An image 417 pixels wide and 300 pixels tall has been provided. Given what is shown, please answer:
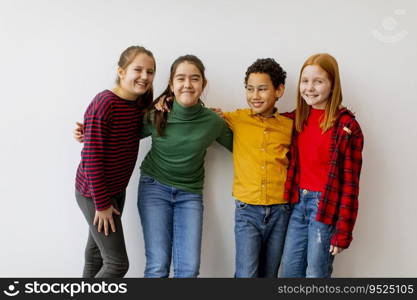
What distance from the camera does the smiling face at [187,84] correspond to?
5.04 feet

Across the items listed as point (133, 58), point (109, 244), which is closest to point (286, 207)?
point (109, 244)

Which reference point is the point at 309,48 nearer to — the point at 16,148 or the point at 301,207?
the point at 301,207

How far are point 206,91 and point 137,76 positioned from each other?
0.36 metres

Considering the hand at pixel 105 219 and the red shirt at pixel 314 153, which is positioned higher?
the red shirt at pixel 314 153

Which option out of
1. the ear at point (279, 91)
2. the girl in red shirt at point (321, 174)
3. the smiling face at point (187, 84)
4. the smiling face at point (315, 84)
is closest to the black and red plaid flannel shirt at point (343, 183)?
the girl in red shirt at point (321, 174)

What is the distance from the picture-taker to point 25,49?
1.71 m

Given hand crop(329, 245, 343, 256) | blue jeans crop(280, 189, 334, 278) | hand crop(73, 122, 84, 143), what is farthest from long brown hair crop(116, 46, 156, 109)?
hand crop(329, 245, 343, 256)

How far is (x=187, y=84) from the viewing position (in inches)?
60.3

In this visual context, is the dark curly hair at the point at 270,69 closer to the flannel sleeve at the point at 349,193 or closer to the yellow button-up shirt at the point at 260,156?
the yellow button-up shirt at the point at 260,156

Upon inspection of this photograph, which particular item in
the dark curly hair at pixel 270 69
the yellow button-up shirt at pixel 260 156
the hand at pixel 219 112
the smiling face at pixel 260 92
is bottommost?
the yellow button-up shirt at pixel 260 156

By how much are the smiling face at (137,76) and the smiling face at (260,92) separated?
0.41 m

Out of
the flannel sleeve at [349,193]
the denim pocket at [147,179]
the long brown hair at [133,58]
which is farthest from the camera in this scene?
the denim pocket at [147,179]

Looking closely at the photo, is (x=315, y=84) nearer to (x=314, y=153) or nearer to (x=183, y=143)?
(x=314, y=153)

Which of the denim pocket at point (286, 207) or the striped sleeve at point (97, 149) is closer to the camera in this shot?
the striped sleeve at point (97, 149)
